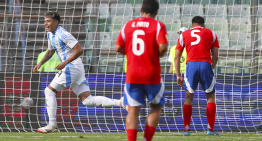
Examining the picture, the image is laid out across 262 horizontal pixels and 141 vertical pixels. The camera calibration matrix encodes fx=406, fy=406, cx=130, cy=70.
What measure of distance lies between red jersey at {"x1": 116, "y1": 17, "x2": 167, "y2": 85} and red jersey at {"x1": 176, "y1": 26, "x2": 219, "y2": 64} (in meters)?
2.26

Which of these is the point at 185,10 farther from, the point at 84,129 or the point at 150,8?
the point at 150,8

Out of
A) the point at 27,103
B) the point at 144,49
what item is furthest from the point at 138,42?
the point at 27,103

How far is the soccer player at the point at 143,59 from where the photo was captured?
11.7 feet

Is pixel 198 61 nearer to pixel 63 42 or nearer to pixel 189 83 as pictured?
pixel 189 83

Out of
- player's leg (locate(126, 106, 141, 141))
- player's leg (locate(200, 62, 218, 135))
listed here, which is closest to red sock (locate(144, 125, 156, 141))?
player's leg (locate(126, 106, 141, 141))

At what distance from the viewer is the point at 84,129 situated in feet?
24.3

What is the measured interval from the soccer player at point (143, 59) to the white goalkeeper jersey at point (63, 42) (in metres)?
2.14

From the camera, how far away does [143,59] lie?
3.56 metres

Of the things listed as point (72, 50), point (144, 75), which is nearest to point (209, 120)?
point (72, 50)

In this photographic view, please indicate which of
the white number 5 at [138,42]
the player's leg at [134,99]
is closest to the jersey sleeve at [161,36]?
the white number 5 at [138,42]

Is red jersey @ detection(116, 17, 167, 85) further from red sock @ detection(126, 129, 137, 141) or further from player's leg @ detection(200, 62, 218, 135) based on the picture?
player's leg @ detection(200, 62, 218, 135)

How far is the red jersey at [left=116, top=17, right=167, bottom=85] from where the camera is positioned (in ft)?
11.7

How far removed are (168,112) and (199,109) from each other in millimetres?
565

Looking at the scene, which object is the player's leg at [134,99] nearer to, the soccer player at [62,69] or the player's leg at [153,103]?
the player's leg at [153,103]
